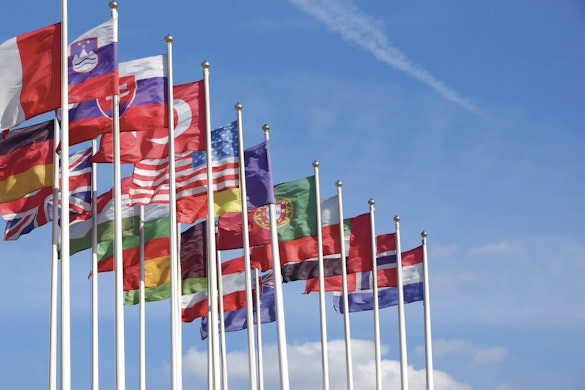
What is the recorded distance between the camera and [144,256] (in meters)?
41.6

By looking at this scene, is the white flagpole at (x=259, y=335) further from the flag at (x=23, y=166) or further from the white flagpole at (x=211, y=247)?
the flag at (x=23, y=166)

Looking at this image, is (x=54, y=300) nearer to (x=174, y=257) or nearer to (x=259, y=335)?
(x=174, y=257)

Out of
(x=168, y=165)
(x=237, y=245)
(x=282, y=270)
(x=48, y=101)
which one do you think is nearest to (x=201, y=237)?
(x=237, y=245)

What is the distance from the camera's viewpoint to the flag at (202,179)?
3781 centimetres

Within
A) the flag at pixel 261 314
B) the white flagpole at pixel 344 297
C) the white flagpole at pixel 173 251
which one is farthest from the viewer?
the flag at pixel 261 314

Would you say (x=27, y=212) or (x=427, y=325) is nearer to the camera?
(x=27, y=212)

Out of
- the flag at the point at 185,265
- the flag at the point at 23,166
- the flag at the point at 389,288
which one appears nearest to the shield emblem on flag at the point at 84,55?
the flag at the point at 23,166

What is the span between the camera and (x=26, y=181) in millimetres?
34281

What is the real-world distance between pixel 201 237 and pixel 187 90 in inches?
318

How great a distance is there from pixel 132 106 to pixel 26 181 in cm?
402

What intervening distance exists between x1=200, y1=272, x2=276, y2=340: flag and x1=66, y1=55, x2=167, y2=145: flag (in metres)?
15.8

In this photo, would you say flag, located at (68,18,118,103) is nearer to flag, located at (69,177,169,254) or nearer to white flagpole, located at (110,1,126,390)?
white flagpole, located at (110,1,126,390)

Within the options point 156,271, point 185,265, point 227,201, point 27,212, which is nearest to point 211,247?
point 227,201

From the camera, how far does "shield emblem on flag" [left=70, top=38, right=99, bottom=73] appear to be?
3175 cm
